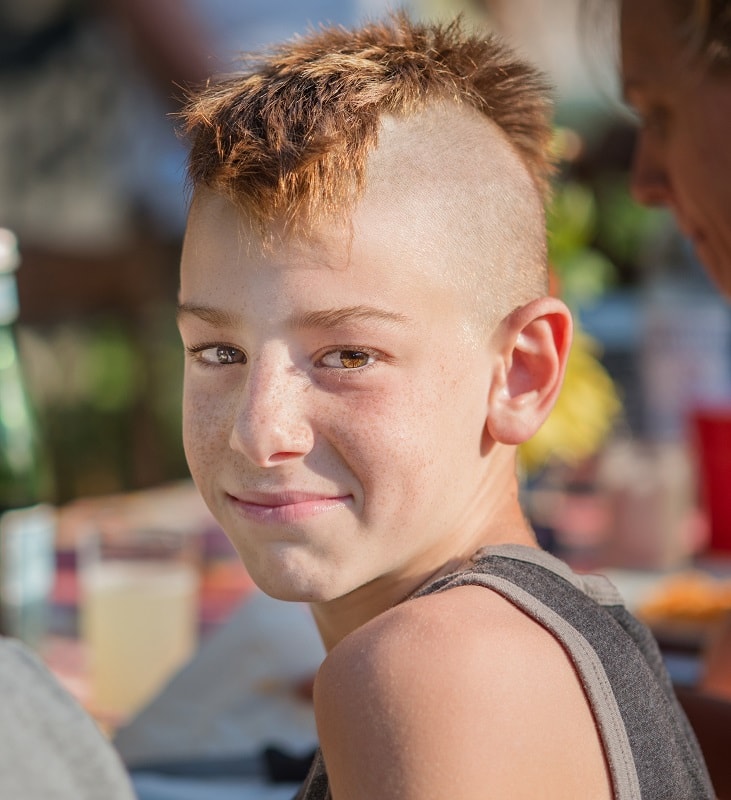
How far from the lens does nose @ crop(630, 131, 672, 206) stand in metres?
1.14

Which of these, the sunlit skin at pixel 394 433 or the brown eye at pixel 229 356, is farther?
the brown eye at pixel 229 356

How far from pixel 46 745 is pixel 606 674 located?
1.03 feet

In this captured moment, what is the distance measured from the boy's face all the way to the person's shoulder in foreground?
0.21 metres

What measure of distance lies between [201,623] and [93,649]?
310 mm

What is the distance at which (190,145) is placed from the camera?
0.67 m

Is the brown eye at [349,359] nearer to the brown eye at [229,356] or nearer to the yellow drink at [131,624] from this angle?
the brown eye at [229,356]

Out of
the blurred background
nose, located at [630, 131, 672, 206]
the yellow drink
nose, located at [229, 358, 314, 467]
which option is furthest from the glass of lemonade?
the blurred background

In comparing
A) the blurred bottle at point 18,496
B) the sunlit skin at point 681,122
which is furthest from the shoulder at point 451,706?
the blurred bottle at point 18,496

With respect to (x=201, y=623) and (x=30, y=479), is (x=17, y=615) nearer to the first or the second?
(x=30, y=479)

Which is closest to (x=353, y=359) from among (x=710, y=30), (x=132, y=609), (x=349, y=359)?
(x=349, y=359)

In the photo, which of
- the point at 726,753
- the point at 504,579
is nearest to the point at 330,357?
the point at 504,579

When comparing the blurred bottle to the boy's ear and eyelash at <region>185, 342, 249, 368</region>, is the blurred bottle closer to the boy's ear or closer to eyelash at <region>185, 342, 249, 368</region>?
eyelash at <region>185, 342, 249, 368</region>

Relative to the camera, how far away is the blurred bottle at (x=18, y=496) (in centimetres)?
122

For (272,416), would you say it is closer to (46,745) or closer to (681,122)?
(46,745)
